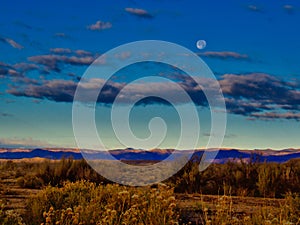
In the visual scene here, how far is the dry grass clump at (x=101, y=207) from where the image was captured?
9094mm

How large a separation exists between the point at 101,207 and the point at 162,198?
4.40ft

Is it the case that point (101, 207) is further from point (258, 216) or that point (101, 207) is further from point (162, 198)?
point (258, 216)

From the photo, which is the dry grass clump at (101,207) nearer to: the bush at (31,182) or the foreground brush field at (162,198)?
the foreground brush field at (162,198)

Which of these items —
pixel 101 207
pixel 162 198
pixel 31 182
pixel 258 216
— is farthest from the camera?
pixel 31 182

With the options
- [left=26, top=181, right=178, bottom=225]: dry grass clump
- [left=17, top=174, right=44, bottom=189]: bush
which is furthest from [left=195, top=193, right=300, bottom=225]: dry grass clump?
[left=17, top=174, right=44, bottom=189]: bush

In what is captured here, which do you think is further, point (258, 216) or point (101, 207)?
point (101, 207)

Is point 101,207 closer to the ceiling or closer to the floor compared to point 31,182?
closer to the floor

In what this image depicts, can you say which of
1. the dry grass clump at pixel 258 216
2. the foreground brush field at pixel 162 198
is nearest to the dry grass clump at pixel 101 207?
the foreground brush field at pixel 162 198

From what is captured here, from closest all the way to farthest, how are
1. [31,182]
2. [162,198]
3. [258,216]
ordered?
[258,216]
[162,198]
[31,182]

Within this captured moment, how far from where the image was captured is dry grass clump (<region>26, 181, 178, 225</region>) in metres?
9.09

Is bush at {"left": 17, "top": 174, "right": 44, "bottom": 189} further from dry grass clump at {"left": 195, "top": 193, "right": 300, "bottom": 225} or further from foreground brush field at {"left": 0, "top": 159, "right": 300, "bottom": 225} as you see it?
dry grass clump at {"left": 195, "top": 193, "right": 300, "bottom": 225}

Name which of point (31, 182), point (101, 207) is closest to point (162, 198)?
point (101, 207)

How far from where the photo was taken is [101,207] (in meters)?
10.8

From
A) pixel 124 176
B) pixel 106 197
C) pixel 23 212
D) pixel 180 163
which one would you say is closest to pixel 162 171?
pixel 180 163
